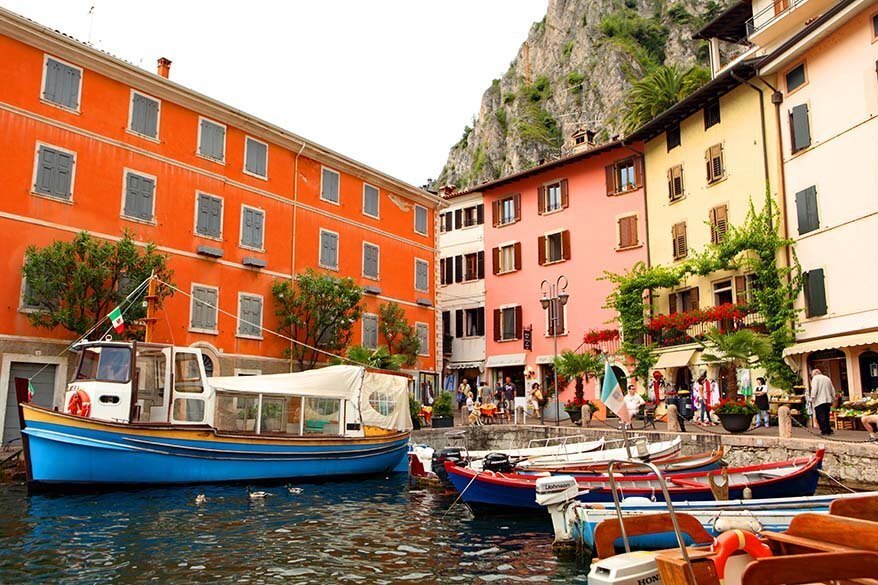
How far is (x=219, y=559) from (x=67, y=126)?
56.7ft

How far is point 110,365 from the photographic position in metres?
16.3

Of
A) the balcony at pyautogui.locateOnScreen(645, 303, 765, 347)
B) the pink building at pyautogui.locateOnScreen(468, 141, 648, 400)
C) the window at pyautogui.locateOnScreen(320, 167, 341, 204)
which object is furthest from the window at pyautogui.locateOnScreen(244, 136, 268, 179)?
the balcony at pyautogui.locateOnScreen(645, 303, 765, 347)

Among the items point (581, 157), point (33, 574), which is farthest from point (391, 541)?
point (581, 157)

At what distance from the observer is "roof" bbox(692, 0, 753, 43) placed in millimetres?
28531

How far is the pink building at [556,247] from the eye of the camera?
31922mm

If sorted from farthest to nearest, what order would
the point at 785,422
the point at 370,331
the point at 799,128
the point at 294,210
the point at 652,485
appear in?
the point at 370,331 < the point at 294,210 < the point at 799,128 < the point at 785,422 < the point at 652,485

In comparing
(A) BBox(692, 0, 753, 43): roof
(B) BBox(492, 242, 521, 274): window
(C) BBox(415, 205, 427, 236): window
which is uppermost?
(A) BBox(692, 0, 753, 43): roof

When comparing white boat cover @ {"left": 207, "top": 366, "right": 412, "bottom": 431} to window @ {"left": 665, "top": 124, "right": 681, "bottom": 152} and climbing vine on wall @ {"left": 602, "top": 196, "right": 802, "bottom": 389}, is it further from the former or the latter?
window @ {"left": 665, "top": 124, "right": 681, "bottom": 152}

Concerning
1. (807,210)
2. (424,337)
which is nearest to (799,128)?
(807,210)

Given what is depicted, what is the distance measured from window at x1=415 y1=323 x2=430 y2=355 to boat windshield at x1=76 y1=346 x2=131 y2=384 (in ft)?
57.5

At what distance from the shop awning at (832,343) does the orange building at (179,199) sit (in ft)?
52.8

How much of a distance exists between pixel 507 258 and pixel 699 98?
13192 millimetres

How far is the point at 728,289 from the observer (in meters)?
25.5

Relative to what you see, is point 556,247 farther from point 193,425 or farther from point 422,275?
point 193,425
